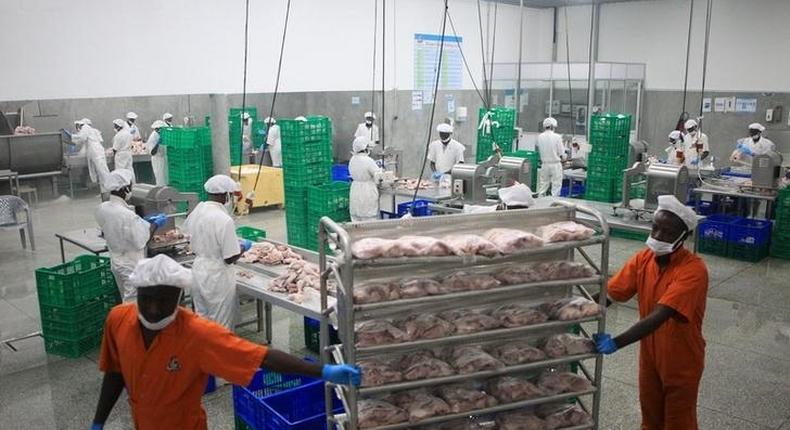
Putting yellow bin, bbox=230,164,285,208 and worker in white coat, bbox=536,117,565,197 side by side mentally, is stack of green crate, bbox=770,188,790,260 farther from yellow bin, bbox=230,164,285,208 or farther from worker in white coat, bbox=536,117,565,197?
yellow bin, bbox=230,164,285,208

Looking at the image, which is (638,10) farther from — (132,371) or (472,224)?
(132,371)

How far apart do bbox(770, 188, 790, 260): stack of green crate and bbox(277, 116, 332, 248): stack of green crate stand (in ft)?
19.6

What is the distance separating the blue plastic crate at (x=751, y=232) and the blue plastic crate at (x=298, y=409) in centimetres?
646

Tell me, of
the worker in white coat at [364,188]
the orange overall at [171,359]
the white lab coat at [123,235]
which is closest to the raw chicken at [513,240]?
the orange overall at [171,359]

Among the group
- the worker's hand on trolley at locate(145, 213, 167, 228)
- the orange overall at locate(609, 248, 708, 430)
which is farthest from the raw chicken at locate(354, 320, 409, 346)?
the worker's hand on trolley at locate(145, 213, 167, 228)

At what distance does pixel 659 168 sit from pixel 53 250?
26.4ft

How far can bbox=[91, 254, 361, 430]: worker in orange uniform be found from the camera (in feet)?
8.23

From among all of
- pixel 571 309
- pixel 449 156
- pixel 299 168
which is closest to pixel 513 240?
pixel 571 309

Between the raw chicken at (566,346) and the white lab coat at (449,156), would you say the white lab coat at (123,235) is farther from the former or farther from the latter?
the white lab coat at (449,156)

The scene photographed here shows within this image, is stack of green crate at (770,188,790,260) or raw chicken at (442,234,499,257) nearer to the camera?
raw chicken at (442,234,499,257)

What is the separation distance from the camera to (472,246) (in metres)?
2.93

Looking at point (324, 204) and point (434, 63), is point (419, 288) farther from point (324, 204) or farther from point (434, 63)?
point (434, 63)

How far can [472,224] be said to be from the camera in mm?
3225

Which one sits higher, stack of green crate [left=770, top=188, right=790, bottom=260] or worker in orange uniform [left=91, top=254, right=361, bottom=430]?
worker in orange uniform [left=91, top=254, right=361, bottom=430]
